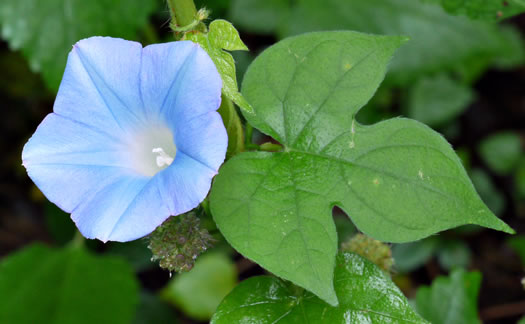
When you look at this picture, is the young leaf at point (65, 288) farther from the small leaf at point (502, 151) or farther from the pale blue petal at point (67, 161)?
the small leaf at point (502, 151)

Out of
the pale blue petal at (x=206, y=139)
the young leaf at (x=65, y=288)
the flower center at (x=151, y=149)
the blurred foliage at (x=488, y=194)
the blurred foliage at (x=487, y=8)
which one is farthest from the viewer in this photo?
the blurred foliage at (x=488, y=194)

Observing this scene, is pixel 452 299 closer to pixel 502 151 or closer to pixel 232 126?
pixel 232 126

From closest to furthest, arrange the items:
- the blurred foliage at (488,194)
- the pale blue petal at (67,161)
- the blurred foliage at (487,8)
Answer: the pale blue petal at (67,161) → the blurred foliage at (487,8) → the blurred foliage at (488,194)

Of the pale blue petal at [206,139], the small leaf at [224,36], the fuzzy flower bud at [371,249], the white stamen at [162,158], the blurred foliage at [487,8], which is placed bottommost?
the fuzzy flower bud at [371,249]

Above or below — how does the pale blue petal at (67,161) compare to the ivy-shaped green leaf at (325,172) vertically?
above


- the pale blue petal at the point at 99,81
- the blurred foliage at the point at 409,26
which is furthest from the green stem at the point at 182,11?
the blurred foliage at the point at 409,26

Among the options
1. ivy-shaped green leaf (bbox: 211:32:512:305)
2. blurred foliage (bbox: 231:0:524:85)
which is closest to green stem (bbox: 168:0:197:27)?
ivy-shaped green leaf (bbox: 211:32:512:305)

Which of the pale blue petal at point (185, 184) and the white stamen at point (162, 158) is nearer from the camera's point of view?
the pale blue petal at point (185, 184)

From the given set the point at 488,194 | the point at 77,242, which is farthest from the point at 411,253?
the point at 77,242
